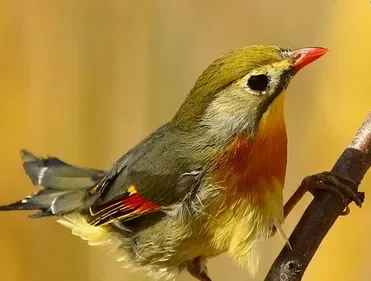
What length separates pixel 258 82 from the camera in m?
0.90

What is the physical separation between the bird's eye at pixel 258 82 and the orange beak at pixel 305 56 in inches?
1.7

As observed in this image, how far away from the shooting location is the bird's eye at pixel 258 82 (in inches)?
35.2

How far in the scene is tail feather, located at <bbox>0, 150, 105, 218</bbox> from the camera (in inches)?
45.0

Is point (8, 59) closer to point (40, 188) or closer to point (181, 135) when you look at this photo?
point (40, 188)

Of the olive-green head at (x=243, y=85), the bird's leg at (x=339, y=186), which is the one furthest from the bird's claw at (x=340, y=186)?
the olive-green head at (x=243, y=85)

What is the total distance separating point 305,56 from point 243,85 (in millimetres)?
98

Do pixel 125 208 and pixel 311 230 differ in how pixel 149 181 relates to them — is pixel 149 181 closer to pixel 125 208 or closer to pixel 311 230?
pixel 125 208

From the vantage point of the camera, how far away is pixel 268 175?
0.93m

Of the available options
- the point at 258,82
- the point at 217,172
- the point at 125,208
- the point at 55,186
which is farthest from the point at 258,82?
the point at 55,186

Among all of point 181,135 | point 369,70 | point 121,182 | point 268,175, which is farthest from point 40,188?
point 369,70

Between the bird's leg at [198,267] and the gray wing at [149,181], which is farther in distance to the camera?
the bird's leg at [198,267]

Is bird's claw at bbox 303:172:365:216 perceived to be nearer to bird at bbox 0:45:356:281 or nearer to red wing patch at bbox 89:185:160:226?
bird at bbox 0:45:356:281

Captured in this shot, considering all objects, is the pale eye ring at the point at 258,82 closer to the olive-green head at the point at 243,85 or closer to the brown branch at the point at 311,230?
the olive-green head at the point at 243,85

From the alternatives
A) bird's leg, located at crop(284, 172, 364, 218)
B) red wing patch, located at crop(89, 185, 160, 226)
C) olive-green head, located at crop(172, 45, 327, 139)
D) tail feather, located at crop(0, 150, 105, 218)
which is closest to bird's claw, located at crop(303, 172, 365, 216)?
bird's leg, located at crop(284, 172, 364, 218)
